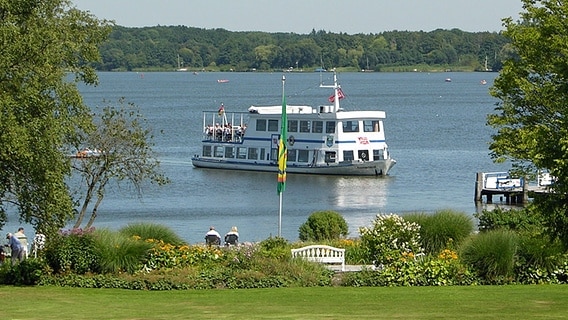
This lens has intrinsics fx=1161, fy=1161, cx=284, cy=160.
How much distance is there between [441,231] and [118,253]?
7.55 metres

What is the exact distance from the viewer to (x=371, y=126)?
70.1 metres

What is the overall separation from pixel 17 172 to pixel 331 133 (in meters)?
46.1

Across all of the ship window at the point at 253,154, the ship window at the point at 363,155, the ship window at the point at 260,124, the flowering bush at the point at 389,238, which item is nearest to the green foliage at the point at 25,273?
the flowering bush at the point at 389,238

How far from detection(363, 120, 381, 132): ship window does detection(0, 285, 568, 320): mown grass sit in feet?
155

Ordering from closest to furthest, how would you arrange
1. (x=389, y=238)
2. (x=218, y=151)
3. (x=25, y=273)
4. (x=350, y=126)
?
(x=25, y=273) → (x=389, y=238) → (x=350, y=126) → (x=218, y=151)

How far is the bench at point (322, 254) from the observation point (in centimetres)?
2539

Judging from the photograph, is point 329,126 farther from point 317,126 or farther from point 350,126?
point 350,126

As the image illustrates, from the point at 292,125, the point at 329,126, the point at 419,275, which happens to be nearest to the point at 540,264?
the point at 419,275

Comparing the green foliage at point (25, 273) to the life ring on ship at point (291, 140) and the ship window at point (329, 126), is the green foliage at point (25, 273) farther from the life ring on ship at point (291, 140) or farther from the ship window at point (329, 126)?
the life ring on ship at point (291, 140)

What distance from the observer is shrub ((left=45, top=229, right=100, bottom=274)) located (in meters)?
23.7

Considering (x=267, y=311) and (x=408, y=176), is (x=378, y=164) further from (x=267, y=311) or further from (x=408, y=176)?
(x=267, y=311)

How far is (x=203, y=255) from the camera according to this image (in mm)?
24750

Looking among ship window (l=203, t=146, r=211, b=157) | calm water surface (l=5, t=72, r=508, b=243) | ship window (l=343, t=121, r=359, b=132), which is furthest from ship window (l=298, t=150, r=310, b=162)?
ship window (l=203, t=146, r=211, b=157)

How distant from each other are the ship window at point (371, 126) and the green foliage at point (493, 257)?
151 ft
